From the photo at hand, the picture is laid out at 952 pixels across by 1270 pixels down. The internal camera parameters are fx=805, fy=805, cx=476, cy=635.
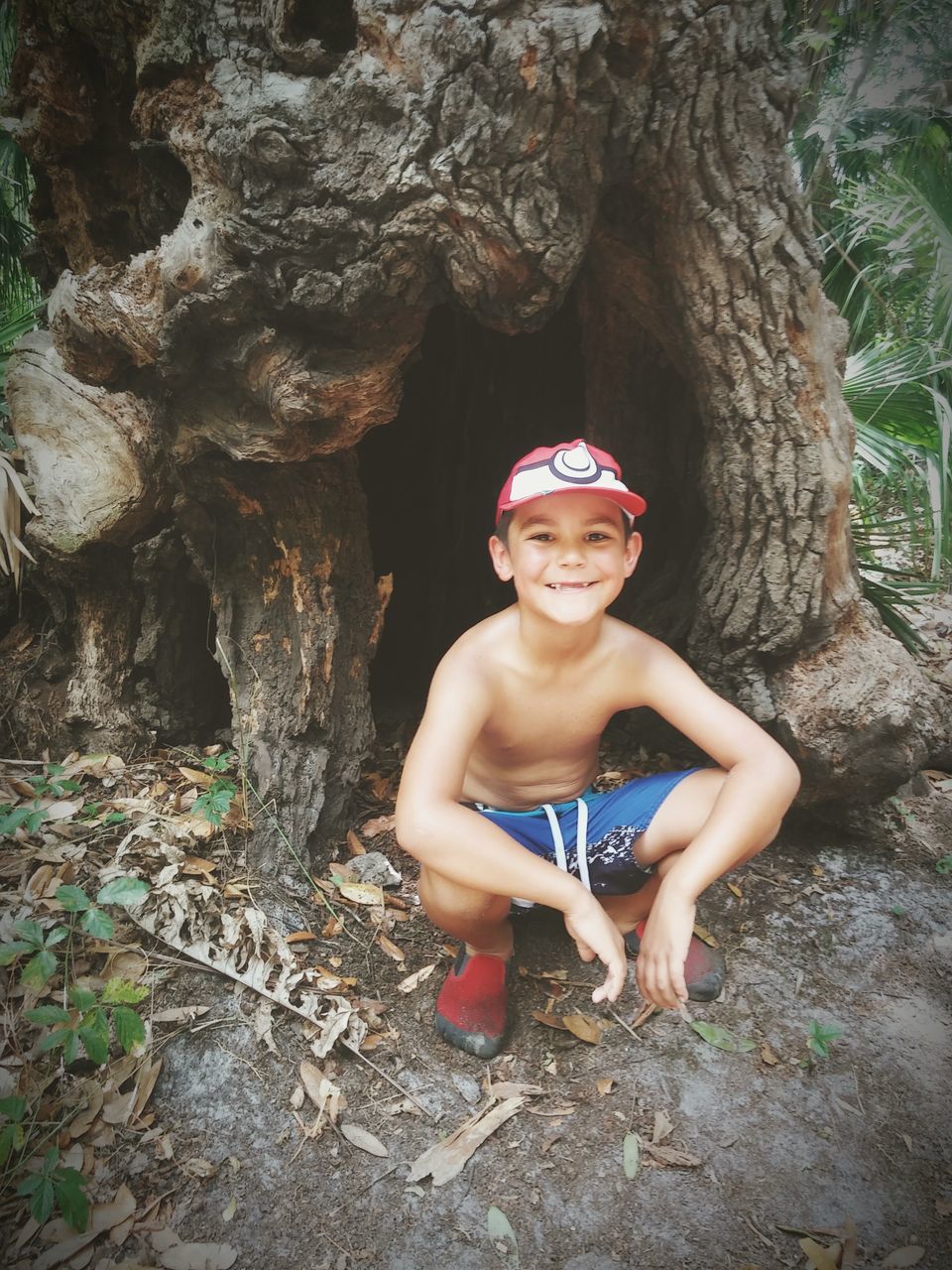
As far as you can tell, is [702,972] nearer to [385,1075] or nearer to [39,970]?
[385,1075]

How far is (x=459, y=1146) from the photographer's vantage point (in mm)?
1730

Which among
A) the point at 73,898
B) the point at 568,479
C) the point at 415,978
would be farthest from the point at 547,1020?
the point at 568,479

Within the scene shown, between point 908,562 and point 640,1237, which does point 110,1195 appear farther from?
point 908,562

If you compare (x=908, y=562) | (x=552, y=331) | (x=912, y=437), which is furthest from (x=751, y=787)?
(x=908, y=562)

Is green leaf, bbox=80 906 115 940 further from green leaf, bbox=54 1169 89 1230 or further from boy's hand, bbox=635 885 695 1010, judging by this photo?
boy's hand, bbox=635 885 695 1010

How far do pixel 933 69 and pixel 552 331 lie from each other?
1.46 m

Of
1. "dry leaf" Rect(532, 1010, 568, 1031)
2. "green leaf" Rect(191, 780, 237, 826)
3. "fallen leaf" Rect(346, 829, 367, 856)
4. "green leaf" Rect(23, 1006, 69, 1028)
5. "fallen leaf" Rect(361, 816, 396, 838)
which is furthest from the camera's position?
"fallen leaf" Rect(361, 816, 396, 838)

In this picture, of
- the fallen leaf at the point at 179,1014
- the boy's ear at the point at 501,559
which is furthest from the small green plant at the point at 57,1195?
the boy's ear at the point at 501,559

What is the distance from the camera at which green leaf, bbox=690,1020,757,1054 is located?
6.44 ft

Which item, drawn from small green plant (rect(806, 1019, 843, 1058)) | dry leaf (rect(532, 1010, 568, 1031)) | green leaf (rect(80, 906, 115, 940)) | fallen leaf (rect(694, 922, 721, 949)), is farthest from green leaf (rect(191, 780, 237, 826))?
small green plant (rect(806, 1019, 843, 1058))

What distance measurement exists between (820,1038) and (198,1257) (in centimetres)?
143

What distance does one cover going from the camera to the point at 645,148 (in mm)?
1792

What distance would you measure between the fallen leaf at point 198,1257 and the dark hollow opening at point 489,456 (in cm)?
190

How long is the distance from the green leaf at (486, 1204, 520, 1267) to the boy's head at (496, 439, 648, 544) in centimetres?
145
